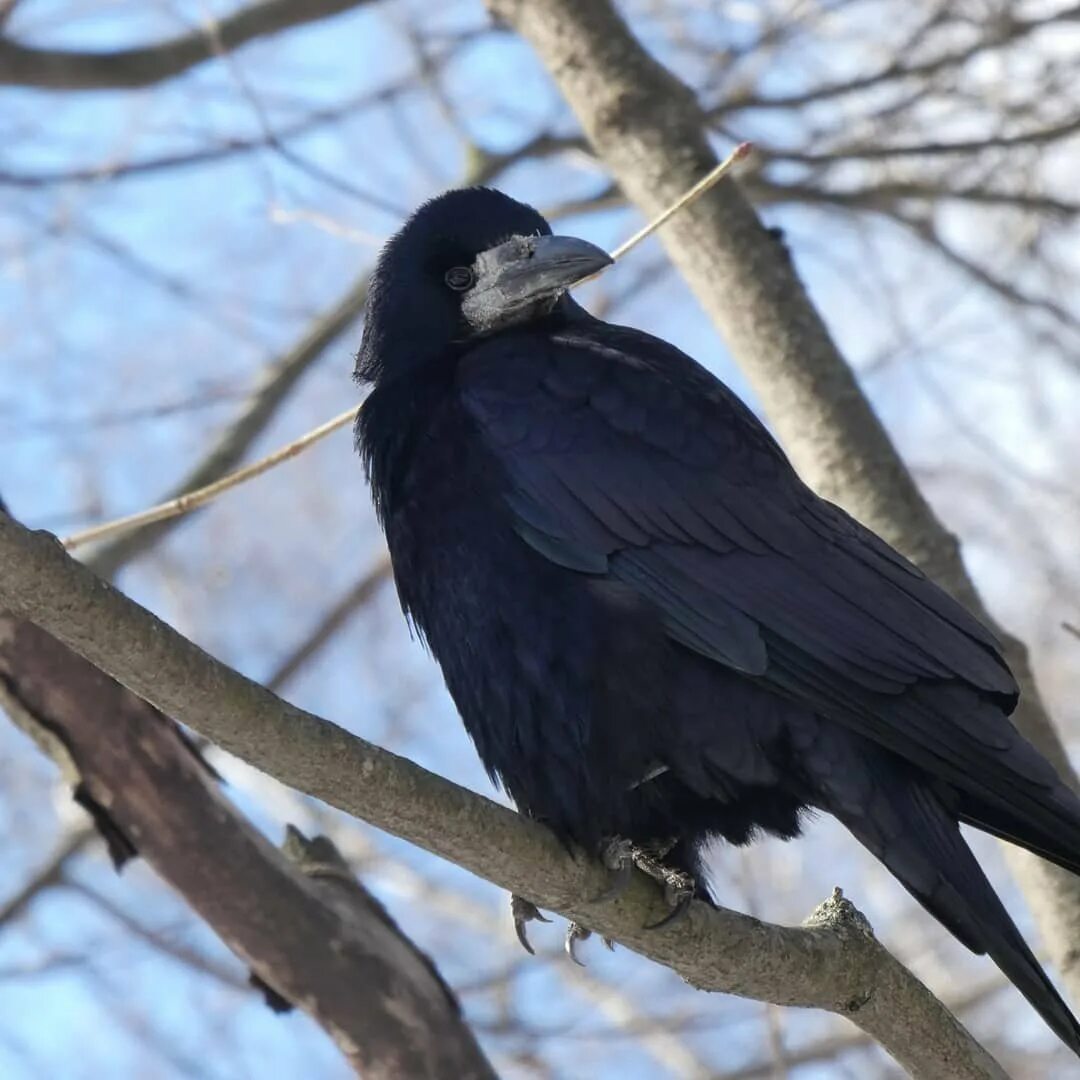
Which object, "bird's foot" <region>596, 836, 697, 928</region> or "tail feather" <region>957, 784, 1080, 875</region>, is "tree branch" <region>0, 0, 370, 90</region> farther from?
"tail feather" <region>957, 784, 1080, 875</region>

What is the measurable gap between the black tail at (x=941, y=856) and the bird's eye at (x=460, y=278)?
1.60 metres

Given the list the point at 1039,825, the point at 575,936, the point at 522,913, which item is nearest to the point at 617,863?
the point at 522,913

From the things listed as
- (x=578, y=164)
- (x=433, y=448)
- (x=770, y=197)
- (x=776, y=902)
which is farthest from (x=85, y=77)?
(x=776, y=902)

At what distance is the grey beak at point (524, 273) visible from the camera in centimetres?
430

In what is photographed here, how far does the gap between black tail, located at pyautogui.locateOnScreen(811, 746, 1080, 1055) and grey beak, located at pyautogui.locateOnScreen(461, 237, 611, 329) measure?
1353 mm

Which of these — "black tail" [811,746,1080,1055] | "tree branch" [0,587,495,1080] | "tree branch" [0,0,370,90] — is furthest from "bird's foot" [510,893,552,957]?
"tree branch" [0,0,370,90]

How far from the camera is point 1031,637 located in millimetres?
9656

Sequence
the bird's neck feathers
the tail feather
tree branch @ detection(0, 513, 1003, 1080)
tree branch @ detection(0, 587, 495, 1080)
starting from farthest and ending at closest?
tree branch @ detection(0, 587, 495, 1080) → the bird's neck feathers → the tail feather → tree branch @ detection(0, 513, 1003, 1080)

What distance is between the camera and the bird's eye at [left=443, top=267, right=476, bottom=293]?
4559 mm

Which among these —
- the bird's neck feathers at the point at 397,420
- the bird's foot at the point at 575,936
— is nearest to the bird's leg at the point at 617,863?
the bird's foot at the point at 575,936

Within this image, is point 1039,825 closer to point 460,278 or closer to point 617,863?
point 617,863

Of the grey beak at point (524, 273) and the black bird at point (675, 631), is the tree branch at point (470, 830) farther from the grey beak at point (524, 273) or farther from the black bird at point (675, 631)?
the grey beak at point (524, 273)

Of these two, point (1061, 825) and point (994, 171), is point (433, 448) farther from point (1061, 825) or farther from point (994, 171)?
point (994, 171)

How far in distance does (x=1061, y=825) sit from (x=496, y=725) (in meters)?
1.18
